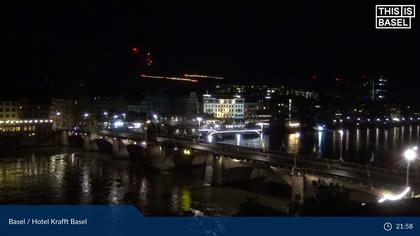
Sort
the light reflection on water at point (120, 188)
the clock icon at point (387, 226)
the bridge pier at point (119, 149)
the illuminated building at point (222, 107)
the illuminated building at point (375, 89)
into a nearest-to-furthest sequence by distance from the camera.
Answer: the clock icon at point (387, 226) → the light reflection on water at point (120, 188) → the bridge pier at point (119, 149) → the illuminated building at point (222, 107) → the illuminated building at point (375, 89)

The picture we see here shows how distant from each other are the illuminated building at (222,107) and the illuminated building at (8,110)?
38.1 m

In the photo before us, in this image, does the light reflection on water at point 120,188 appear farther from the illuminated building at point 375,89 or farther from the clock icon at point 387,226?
the illuminated building at point 375,89

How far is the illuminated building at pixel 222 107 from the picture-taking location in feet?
315

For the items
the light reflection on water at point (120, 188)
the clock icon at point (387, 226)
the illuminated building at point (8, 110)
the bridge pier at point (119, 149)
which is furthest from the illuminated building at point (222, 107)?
the clock icon at point (387, 226)

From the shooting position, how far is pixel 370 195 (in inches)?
869

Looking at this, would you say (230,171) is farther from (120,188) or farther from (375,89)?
(375,89)

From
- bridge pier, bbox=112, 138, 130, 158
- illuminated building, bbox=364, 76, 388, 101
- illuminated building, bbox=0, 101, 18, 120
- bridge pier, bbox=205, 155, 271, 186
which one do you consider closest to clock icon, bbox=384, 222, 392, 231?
bridge pier, bbox=205, 155, 271, 186

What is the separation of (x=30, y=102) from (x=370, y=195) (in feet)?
219

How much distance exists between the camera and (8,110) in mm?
71375

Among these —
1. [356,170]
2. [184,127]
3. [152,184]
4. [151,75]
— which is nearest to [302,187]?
[356,170]

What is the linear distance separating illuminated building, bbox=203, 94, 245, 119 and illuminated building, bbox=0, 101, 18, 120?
3811 cm

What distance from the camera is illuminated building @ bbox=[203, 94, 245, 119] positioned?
315 feet

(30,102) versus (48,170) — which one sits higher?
(30,102)

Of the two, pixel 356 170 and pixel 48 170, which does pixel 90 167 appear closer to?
pixel 48 170
